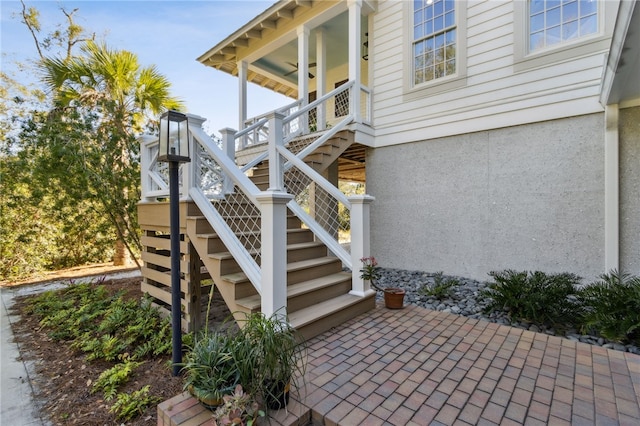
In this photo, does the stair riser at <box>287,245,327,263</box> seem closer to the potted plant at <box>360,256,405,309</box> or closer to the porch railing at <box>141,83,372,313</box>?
the porch railing at <box>141,83,372,313</box>

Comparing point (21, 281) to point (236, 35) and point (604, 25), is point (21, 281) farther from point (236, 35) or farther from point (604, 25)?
point (604, 25)

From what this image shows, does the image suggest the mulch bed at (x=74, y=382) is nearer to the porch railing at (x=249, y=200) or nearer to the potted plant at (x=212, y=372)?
the potted plant at (x=212, y=372)

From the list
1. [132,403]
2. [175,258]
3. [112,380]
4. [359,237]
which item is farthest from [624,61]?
[112,380]

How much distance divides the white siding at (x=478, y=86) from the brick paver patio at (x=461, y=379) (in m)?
3.48

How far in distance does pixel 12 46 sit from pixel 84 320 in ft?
35.2

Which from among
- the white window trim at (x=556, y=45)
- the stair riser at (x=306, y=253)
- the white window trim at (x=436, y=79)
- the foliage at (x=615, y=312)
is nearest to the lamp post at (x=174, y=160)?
the stair riser at (x=306, y=253)

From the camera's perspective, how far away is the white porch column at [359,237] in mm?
3635

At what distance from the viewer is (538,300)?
3.37 metres

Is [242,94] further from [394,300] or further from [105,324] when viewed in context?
[394,300]

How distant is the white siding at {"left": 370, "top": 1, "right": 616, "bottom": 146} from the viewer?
14.1 feet

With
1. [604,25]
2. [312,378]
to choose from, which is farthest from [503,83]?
[312,378]

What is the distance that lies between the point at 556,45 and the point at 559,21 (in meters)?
0.35

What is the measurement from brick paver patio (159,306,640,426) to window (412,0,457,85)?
184 inches

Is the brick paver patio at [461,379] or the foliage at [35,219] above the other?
the foliage at [35,219]
